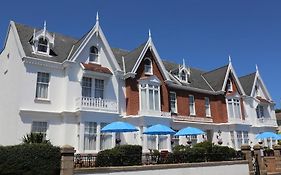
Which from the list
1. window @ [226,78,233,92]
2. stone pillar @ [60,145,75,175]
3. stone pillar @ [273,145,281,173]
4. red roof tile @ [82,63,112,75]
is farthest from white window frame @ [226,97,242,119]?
stone pillar @ [60,145,75,175]

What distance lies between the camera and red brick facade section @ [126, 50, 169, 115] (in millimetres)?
27156

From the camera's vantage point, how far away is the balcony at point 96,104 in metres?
23.1

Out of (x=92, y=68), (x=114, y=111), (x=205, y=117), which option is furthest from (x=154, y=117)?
(x=205, y=117)

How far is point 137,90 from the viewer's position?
2798 centimetres

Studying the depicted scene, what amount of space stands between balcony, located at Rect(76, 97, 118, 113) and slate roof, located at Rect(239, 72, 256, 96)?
22.2 m

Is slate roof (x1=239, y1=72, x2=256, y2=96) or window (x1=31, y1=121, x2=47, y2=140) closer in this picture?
window (x1=31, y1=121, x2=47, y2=140)

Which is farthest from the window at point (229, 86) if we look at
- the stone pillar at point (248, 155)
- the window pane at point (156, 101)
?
the stone pillar at point (248, 155)

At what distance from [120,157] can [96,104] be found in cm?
757

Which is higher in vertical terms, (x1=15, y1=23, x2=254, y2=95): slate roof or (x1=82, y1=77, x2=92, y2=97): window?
(x1=15, y1=23, x2=254, y2=95): slate roof

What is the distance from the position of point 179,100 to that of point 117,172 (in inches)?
680

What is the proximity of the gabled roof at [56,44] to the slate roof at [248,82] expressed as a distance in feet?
80.8

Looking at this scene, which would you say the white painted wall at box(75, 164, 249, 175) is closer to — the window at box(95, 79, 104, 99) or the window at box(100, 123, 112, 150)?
→ the window at box(100, 123, 112, 150)

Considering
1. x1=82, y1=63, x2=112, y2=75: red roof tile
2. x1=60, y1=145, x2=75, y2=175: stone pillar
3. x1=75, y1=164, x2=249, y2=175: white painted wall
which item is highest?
x1=82, y1=63, x2=112, y2=75: red roof tile

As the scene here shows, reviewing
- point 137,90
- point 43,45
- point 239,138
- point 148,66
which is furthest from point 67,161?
point 239,138
